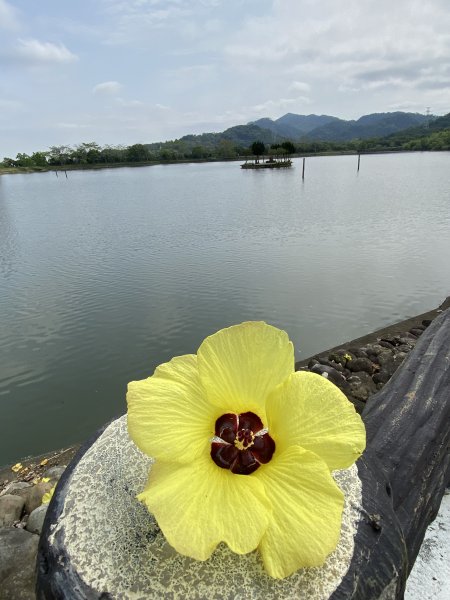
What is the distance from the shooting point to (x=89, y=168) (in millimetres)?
79750

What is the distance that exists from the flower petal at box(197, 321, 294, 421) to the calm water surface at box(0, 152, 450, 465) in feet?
14.4

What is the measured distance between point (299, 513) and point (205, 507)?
146mm

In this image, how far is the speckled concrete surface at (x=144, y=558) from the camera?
696 mm

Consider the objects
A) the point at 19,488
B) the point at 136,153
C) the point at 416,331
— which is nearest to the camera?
the point at 19,488

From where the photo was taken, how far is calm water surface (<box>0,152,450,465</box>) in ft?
18.0

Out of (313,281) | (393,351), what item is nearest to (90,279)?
(313,281)

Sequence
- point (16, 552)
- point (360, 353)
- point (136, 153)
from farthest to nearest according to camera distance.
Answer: point (136, 153)
point (360, 353)
point (16, 552)

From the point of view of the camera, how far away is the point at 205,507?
65cm

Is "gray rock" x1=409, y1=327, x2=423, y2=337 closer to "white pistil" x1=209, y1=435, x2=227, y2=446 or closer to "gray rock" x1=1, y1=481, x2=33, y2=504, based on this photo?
"gray rock" x1=1, y1=481, x2=33, y2=504

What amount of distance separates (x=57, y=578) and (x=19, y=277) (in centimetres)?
1028

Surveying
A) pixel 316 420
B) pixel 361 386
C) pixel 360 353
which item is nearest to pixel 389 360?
pixel 360 353

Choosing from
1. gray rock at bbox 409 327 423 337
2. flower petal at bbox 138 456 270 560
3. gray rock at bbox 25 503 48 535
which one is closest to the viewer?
flower petal at bbox 138 456 270 560

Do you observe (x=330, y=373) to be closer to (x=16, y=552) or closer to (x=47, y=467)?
(x=47, y=467)

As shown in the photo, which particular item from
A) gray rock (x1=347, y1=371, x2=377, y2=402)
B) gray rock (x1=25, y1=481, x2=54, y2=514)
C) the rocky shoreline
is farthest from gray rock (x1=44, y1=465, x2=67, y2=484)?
gray rock (x1=347, y1=371, x2=377, y2=402)
